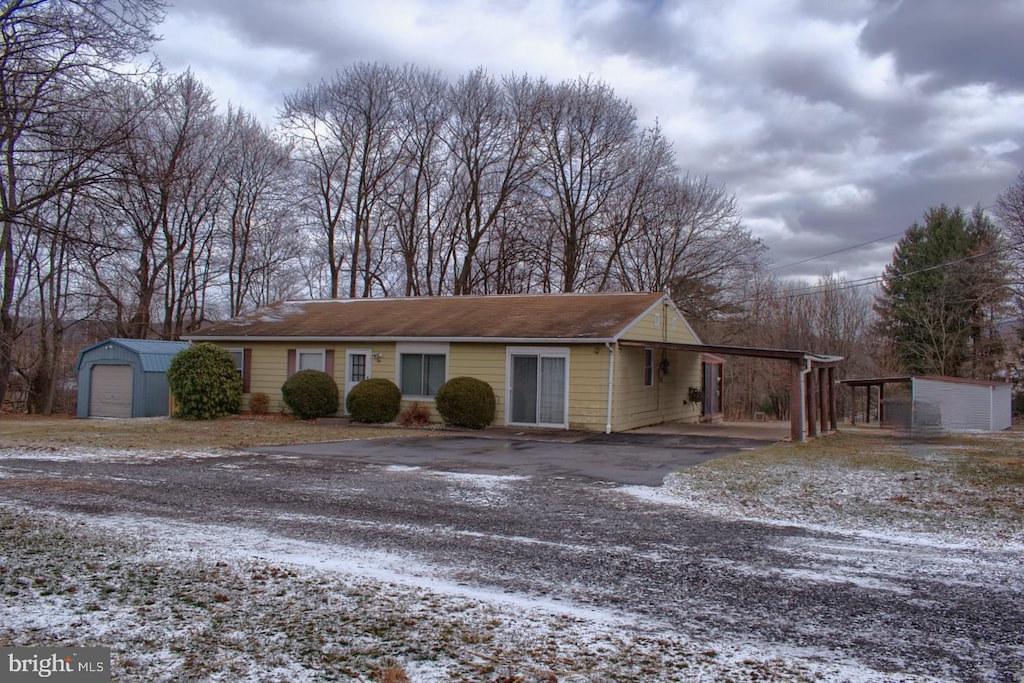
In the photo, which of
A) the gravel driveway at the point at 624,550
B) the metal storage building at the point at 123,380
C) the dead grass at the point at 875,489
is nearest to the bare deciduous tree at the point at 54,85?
the gravel driveway at the point at 624,550

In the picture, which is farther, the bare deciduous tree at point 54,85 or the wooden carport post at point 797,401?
the wooden carport post at point 797,401

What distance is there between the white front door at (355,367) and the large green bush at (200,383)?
3.45 metres

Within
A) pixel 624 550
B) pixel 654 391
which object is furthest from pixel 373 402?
pixel 624 550

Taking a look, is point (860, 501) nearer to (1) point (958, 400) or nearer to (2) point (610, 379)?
(2) point (610, 379)

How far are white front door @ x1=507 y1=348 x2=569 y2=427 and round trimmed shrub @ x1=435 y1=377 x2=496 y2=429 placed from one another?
73 centimetres

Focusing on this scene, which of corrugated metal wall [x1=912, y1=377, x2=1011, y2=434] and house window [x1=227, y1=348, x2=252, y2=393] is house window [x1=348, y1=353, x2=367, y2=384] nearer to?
house window [x1=227, y1=348, x2=252, y2=393]

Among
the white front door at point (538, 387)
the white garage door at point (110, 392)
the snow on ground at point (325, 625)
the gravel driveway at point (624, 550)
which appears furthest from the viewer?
the white garage door at point (110, 392)

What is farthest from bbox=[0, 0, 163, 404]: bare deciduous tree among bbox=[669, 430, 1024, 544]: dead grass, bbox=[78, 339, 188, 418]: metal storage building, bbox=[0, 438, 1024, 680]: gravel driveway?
bbox=[78, 339, 188, 418]: metal storage building

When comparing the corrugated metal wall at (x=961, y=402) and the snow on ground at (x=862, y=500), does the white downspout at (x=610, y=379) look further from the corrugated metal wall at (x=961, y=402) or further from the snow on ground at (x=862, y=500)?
the corrugated metal wall at (x=961, y=402)

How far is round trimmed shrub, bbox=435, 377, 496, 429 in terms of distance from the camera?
1761 cm

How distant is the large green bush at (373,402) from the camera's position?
18.7 metres

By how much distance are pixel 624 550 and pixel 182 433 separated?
12.9m

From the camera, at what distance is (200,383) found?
20359 mm

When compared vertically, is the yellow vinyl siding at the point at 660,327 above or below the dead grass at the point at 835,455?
above
